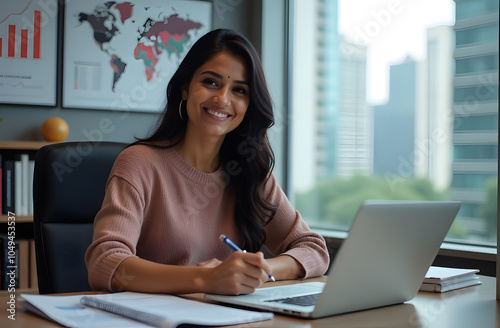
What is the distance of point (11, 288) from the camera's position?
110 inches

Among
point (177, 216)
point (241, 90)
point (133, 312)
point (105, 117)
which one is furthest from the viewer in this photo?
point (105, 117)

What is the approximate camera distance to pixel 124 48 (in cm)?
339

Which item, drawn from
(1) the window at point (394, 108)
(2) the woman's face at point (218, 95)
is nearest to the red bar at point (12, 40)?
(1) the window at point (394, 108)

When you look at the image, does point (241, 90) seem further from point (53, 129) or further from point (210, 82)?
point (53, 129)

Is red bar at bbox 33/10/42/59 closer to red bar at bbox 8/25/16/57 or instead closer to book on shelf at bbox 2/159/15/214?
red bar at bbox 8/25/16/57

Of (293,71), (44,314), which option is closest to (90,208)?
(44,314)

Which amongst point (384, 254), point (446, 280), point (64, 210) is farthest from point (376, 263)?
point (64, 210)

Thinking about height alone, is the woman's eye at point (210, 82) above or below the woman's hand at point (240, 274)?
above

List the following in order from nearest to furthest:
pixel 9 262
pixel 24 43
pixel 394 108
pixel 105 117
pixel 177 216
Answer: pixel 177 216 < pixel 9 262 < pixel 394 108 < pixel 24 43 < pixel 105 117

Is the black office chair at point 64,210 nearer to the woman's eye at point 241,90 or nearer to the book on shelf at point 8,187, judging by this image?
the woman's eye at point 241,90

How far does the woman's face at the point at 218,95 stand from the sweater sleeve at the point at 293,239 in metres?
0.27

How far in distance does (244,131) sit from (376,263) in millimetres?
858

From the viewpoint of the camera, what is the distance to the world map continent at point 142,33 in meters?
3.33

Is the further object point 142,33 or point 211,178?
point 142,33
